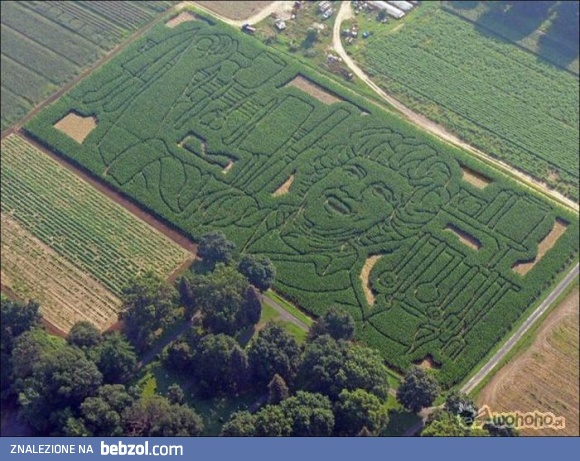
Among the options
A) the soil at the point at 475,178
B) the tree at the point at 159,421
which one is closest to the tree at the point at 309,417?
the tree at the point at 159,421

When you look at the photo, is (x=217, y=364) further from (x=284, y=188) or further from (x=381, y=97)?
(x=381, y=97)

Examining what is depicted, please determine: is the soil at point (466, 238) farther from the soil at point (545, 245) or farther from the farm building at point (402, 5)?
the farm building at point (402, 5)

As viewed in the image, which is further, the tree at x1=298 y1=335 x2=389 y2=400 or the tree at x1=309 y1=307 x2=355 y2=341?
the tree at x1=309 y1=307 x2=355 y2=341

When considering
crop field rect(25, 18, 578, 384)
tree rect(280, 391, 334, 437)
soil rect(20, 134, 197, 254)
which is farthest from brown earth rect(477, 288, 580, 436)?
soil rect(20, 134, 197, 254)

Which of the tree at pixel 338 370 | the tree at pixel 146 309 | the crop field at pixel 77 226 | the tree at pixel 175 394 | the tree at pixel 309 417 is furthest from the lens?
the crop field at pixel 77 226

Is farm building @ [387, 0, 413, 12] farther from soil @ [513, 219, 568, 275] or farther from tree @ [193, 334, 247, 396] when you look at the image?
tree @ [193, 334, 247, 396]

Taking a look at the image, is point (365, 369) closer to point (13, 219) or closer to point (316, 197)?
point (316, 197)
